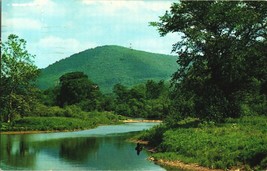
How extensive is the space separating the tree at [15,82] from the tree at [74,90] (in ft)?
121

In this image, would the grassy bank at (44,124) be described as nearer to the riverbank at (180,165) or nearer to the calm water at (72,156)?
the calm water at (72,156)

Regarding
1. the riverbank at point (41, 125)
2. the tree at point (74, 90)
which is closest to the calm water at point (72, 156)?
the riverbank at point (41, 125)

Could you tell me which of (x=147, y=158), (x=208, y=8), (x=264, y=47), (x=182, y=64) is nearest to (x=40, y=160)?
(x=147, y=158)

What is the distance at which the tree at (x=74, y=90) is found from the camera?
9450 cm

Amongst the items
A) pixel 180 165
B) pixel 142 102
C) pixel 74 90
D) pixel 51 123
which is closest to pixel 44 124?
pixel 51 123

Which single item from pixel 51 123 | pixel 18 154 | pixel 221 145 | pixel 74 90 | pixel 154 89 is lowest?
pixel 18 154

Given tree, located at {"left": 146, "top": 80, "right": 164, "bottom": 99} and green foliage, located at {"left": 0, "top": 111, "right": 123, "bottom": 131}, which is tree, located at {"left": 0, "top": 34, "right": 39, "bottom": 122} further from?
tree, located at {"left": 146, "top": 80, "right": 164, "bottom": 99}

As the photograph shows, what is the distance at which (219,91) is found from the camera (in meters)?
34.7

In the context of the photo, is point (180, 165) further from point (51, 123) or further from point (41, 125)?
point (51, 123)

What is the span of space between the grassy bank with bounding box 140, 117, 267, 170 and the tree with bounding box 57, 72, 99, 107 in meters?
62.8

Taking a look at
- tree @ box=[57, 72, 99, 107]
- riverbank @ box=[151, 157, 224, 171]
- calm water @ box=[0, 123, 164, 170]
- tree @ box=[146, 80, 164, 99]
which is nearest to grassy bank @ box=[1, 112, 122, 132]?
calm water @ box=[0, 123, 164, 170]

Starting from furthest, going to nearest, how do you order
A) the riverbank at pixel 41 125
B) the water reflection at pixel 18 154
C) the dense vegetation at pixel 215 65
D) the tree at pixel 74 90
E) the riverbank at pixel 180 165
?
the tree at pixel 74 90, the riverbank at pixel 41 125, the dense vegetation at pixel 215 65, the water reflection at pixel 18 154, the riverbank at pixel 180 165

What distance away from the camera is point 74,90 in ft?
311

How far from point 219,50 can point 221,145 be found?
11873 millimetres
